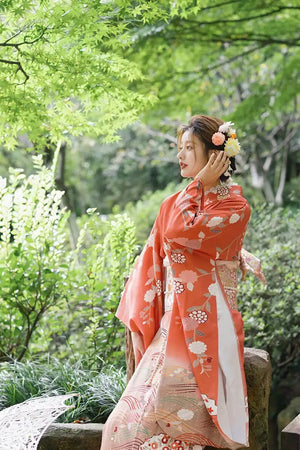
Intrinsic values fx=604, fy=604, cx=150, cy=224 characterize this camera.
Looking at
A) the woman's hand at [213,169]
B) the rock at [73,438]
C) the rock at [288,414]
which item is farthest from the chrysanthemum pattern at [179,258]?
the rock at [288,414]

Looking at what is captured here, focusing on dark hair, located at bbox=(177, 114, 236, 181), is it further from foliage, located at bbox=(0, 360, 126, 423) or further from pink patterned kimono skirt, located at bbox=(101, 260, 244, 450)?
foliage, located at bbox=(0, 360, 126, 423)

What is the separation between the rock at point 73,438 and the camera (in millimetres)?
2936

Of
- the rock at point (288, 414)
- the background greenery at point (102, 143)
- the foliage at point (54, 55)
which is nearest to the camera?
the foliage at point (54, 55)

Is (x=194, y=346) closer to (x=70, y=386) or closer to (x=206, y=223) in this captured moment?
(x=206, y=223)

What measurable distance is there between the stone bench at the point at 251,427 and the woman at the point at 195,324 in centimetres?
47

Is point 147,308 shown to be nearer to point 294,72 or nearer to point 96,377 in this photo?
point 96,377

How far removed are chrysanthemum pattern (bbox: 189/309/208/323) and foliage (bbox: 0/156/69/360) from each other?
1.91m

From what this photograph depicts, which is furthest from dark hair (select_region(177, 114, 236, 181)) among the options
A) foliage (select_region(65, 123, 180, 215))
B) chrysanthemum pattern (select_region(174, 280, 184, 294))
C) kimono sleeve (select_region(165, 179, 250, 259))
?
foliage (select_region(65, 123, 180, 215))

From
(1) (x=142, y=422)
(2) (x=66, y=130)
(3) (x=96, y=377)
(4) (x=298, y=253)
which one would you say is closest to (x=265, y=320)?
(4) (x=298, y=253)

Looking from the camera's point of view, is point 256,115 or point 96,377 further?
point 256,115

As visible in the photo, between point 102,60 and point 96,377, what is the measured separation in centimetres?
188

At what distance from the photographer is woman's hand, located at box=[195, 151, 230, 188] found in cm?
252

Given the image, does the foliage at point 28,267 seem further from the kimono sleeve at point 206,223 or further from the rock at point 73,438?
the kimono sleeve at point 206,223

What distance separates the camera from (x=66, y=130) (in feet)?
13.4
